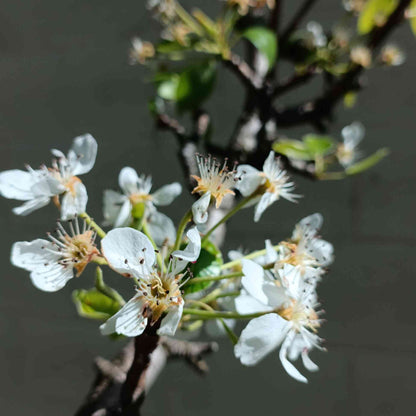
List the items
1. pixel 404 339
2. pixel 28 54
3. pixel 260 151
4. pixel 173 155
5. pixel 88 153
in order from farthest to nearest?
pixel 28 54 < pixel 173 155 < pixel 404 339 < pixel 260 151 < pixel 88 153

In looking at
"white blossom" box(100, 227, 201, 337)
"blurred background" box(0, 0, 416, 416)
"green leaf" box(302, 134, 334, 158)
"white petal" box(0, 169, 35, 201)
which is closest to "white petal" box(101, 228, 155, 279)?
"white blossom" box(100, 227, 201, 337)

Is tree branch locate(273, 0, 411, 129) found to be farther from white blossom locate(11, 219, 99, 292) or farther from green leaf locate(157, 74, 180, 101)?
white blossom locate(11, 219, 99, 292)

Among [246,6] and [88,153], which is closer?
[88,153]

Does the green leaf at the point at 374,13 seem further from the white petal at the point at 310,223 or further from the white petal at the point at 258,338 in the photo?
the white petal at the point at 258,338

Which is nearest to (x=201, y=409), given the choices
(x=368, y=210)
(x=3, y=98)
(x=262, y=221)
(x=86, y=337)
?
(x=86, y=337)

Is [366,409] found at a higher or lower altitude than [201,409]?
lower

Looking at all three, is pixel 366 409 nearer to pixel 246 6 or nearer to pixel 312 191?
pixel 312 191

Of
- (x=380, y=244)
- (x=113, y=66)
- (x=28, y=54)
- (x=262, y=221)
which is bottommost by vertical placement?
(x=380, y=244)
